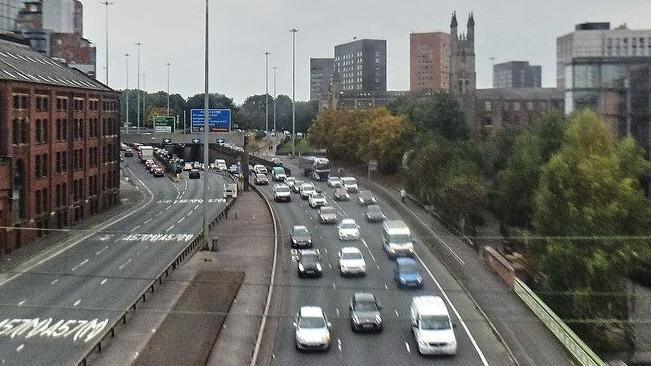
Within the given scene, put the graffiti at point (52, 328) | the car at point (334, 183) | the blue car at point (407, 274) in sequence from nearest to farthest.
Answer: the graffiti at point (52, 328), the blue car at point (407, 274), the car at point (334, 183)

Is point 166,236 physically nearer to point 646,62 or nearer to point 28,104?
point 28,104

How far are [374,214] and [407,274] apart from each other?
17723 millimetres

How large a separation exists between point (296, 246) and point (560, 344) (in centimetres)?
2057

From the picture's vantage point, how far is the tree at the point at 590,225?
33.9 meters

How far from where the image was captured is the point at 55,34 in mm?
100375

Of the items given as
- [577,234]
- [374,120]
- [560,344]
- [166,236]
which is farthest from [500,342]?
[374,120]

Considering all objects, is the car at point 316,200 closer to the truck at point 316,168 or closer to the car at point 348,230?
the car at point 348,230

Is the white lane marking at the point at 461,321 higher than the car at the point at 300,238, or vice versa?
the car at the point at 300,238

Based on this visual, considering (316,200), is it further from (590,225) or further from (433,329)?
(433,329)

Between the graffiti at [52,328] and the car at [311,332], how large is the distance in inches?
295

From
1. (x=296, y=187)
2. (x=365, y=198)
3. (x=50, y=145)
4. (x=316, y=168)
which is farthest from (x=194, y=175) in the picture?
(x=50, y=145)

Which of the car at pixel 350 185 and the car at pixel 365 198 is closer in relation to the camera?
the car at pixel 365 198

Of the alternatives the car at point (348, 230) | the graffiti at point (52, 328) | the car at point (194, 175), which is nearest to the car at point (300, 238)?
the car at point (348, 230)

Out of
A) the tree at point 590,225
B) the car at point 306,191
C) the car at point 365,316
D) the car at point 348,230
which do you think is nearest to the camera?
the car at point 365,316
